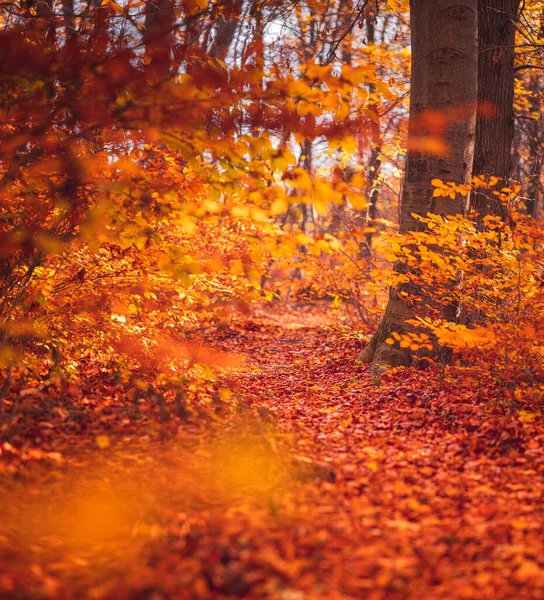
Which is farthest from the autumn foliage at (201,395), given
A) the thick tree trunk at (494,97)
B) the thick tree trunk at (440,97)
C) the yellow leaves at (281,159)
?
the thick tree trunk at (494,97)

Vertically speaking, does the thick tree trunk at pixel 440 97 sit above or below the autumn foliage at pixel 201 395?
above

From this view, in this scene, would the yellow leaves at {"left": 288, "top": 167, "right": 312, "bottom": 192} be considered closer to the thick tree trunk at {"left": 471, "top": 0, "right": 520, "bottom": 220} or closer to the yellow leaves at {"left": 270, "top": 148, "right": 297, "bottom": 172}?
the yellow leaves at {"left": 270, "top": 148, "right": 297, "bottom": 172}

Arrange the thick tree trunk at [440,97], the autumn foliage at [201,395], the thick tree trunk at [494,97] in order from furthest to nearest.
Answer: the thick tree trunk at [494,97] → the thick tree trunk at [440,97] → the autumn foliage at [201,395]

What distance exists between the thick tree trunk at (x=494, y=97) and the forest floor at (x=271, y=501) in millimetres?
4202

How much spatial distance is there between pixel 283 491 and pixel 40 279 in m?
2.97

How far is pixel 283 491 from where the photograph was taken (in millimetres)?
3170

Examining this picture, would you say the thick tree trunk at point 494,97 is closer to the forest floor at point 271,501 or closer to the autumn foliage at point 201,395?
the autumn foliage at point 201,395

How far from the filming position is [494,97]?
7684 millimetres

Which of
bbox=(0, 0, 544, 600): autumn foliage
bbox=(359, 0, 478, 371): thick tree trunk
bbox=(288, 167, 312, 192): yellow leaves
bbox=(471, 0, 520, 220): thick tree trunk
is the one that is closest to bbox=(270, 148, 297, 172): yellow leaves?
bbox=(0, 0, 544, 600): autumn foliage

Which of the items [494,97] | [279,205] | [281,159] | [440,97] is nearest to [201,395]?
[279,205]

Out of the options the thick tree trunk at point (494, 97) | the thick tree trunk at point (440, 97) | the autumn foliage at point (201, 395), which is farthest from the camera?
the thick tree trunk at point (494, 97)

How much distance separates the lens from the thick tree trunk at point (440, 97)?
19.1ft

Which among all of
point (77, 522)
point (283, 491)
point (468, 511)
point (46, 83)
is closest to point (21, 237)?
point (46, 83)

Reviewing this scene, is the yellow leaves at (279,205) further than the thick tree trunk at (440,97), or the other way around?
the thick tree trunk at (440,97)
